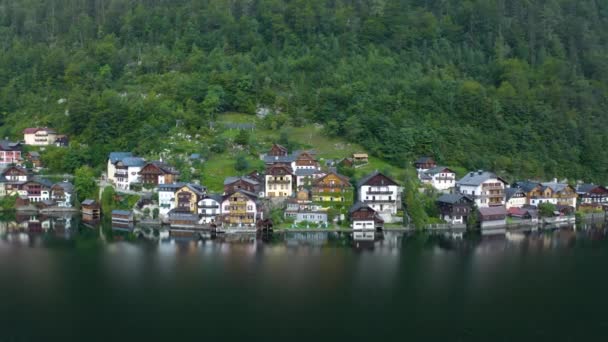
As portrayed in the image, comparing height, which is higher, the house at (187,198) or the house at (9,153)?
the house at (9,153)

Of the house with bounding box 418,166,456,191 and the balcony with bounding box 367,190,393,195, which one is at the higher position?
the house with bounding box 418,166,456,191

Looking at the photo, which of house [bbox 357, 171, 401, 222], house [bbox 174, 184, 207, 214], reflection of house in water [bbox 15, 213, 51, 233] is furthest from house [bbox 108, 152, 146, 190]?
house [bbox 357, 171, 401, 222]

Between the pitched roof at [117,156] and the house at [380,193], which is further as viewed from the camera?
the pitched roof at [117,156]

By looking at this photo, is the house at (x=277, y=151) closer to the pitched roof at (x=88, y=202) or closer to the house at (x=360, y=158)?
the house at (x=360, y=158)

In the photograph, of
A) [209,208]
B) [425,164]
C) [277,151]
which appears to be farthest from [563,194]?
[209,208]

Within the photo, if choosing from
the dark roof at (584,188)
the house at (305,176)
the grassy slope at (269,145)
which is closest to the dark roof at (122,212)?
the grassy slope at (269,145)

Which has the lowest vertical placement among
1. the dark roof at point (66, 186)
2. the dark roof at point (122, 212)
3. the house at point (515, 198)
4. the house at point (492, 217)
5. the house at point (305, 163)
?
the house at point (492, 217)

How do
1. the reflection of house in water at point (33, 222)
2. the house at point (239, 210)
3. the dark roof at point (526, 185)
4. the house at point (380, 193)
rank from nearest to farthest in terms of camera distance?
1. the house at point (239, 210)
2. the reflection of house in water at point (33, 222)
3. the house at point (380, 193)
4. the dark roof at point (526, 185)

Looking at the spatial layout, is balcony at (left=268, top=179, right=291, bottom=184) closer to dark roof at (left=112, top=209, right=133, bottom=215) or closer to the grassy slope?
the grassy slope
